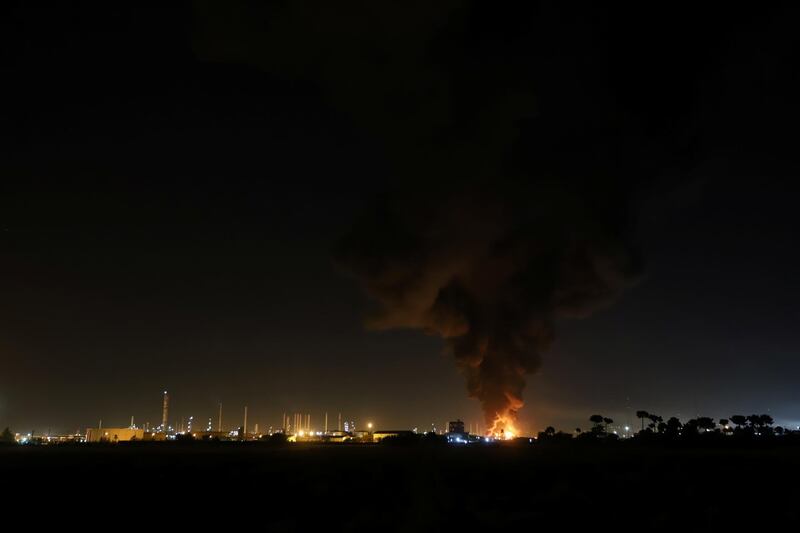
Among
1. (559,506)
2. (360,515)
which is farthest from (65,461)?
(559,506)

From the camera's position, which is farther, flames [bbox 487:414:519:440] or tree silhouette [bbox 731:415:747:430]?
tree silhouette [bbox 731:415:747:430]

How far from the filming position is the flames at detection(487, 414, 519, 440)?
89.8 meters

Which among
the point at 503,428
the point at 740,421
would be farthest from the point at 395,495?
the point at 740,421

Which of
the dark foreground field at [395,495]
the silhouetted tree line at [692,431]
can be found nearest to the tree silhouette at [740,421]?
the silhouetted tree line at [692,431]

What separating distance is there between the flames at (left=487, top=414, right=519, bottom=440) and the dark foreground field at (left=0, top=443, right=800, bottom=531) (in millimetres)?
→ 54339

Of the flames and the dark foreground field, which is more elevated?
the flames

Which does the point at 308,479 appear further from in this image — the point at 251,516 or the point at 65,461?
the point at 65,461

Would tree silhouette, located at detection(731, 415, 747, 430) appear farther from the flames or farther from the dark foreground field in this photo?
the dark foreground field

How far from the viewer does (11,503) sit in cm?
2231

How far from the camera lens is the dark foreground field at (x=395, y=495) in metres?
18.9

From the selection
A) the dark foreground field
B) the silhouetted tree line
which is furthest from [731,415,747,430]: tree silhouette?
the dark foreground field

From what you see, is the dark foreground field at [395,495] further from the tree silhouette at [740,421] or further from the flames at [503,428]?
the tree silhouette at [740,421]

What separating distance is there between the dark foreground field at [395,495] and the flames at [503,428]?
54339 millimetres

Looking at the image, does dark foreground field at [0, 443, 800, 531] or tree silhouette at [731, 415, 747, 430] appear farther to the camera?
tree silhouette at [731, 415, 747, 430]
